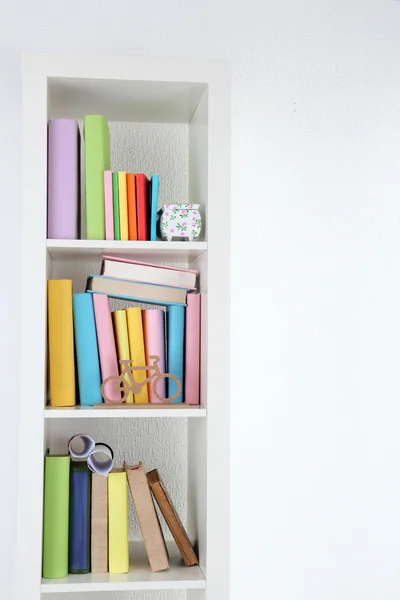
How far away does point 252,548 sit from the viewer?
2.13 m

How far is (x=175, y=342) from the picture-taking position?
1765 millimetres

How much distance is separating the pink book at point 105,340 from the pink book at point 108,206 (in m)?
0.14

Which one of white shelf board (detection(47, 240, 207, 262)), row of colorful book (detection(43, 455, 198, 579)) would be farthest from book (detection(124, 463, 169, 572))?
white shelf board (detection(47, 240, 207, 262))

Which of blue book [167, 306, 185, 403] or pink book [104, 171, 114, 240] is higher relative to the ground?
pink book [104, 171, 114, 240]

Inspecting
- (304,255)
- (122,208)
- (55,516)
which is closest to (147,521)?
(55,516)

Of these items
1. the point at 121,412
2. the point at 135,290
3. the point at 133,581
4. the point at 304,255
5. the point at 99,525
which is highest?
the point at 304,255

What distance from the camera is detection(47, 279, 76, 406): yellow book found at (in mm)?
1695

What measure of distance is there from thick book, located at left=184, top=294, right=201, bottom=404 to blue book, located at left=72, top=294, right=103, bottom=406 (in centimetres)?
20

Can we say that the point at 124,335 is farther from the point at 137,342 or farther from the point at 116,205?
the point at 116,205

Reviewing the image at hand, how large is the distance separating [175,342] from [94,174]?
1.35ft

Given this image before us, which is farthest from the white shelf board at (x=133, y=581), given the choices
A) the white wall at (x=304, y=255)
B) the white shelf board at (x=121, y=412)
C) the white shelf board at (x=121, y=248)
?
the white shelf board at (x=121, y=248)

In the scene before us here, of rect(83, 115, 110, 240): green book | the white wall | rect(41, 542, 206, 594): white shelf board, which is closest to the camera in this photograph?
rect(41, 542, 206, 594): white shelf board

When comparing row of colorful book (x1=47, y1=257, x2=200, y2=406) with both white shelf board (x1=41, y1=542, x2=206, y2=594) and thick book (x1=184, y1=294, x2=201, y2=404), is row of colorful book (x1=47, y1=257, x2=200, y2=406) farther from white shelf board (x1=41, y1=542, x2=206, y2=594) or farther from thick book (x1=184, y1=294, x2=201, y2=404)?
white shelf board (x1=41, y1=542, x2=206, y2=594)

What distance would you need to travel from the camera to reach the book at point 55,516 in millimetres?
1664
